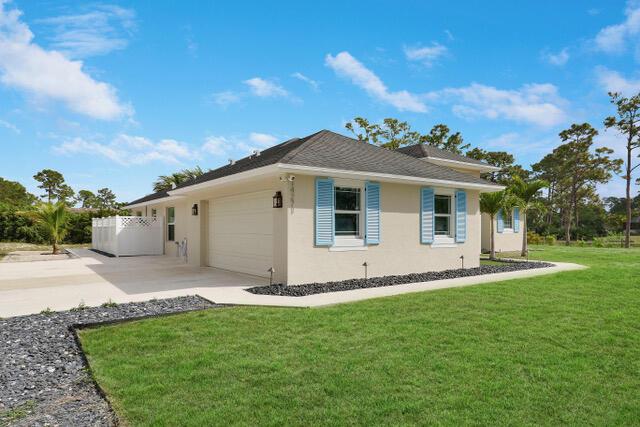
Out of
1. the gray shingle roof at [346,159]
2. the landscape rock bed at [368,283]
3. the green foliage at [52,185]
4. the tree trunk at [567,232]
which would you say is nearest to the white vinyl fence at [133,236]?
the gray shingle roof at [346,159]

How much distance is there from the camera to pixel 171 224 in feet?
64.3

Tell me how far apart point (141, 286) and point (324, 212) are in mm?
4932

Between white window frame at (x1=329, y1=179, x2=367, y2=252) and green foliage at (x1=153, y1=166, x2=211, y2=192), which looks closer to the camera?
white window frame at (x1=329, y1=179, x2=367, y2=252)

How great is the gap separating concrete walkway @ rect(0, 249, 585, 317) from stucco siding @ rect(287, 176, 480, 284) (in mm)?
1151

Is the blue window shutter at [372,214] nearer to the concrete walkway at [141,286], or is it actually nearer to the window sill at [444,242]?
the concrete walkway at [141,286]

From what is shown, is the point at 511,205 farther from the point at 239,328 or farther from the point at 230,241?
the point at 239,328

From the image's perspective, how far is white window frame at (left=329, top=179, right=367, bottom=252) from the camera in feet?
32.8

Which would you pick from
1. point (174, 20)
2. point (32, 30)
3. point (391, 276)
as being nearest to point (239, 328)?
point (391, 276)

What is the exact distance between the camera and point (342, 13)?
42.7 feet

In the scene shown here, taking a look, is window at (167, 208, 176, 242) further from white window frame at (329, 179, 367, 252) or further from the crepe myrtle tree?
the crepe myrtle tree

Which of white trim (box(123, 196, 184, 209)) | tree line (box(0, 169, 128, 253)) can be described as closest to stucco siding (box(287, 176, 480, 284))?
white trim (box(123, 196, 184, 209))

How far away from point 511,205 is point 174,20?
A: 14.6 m

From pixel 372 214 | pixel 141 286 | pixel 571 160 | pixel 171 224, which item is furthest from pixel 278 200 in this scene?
pixel 571 160

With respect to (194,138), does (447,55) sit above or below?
above
